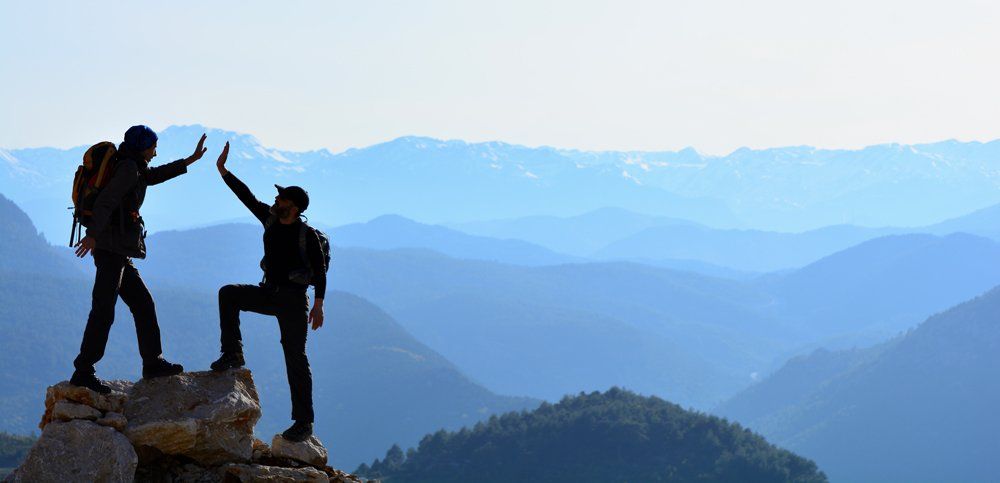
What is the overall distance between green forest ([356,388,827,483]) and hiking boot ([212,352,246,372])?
121 m

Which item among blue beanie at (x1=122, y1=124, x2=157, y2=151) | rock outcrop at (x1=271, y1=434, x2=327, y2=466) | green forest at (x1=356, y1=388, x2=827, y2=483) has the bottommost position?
rock outcrop at (x1=271, y1=434, x2=327, y2=466)

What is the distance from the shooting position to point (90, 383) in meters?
14.4

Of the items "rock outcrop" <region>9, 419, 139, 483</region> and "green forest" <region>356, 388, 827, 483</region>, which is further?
"green forest" <region>356, 388, 827, 483</region>

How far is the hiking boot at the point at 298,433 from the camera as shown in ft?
50.0

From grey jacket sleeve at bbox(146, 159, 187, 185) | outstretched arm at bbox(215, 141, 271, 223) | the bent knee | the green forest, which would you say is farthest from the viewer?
the green forest

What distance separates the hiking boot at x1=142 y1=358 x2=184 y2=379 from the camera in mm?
14945

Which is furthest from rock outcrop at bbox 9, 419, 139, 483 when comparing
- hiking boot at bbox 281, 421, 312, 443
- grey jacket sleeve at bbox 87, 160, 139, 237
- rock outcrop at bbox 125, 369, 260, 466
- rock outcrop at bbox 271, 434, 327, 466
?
grey jacket sleeve at bbox 87, 160, 139, 237

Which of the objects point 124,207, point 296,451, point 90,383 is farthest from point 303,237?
point 90,383

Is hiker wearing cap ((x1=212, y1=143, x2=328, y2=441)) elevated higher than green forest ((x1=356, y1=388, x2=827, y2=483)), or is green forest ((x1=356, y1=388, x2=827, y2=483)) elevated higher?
green forest ((x1=356, y1=388, x2=827, y2=483))

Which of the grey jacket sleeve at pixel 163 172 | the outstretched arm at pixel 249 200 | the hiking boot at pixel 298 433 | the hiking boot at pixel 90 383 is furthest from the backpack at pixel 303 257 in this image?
the hiking boot at pixel 90 383

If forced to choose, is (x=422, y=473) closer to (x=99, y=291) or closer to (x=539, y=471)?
(x=539, y=471)

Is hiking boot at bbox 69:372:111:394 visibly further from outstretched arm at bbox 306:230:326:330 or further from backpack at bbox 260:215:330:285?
outstretched arm at bbox 306:230:326:330

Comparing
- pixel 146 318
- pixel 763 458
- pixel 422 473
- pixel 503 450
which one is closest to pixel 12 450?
pixel 422 473

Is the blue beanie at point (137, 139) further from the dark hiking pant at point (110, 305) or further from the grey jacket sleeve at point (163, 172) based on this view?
the dark hiking pant at point (110, 305)
